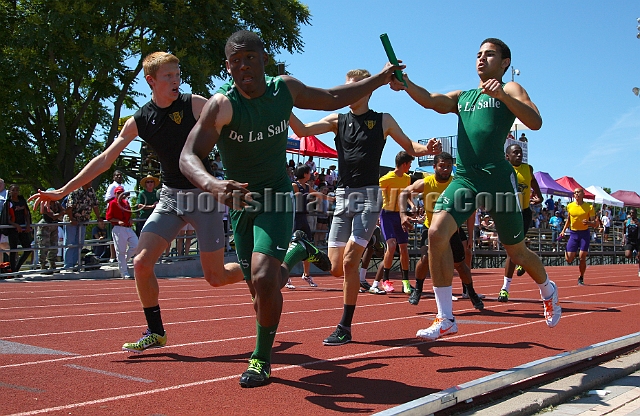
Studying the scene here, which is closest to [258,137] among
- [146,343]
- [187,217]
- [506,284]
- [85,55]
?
[187,217]

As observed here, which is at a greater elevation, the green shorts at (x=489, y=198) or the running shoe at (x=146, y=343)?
the green shorts at (x=489, y=198)

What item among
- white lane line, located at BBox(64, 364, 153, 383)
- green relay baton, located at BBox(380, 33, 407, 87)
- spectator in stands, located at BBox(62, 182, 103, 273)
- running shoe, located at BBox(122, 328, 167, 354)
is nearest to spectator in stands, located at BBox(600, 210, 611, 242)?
spectator in stands, located at BBox(62, 182, 103, 273)

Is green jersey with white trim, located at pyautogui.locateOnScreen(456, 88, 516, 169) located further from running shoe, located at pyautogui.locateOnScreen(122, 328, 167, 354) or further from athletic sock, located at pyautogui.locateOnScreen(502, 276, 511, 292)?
athletic sock, located at pyautogui.locateOnScreen(502, 276, 511, 292)

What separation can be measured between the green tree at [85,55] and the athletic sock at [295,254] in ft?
53.5

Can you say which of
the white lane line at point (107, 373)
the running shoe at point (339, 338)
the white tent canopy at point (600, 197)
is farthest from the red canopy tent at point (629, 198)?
the white lane line at point (107, 373)

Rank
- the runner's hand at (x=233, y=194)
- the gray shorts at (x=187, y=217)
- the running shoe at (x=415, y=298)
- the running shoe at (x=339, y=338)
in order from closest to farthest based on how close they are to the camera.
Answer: the runner's hand at (x=233, y=194) → the gray shorts at (x=187, y=217) → the running shoe at (x=339, y=338) → the running shoe at (x=415, y=298)

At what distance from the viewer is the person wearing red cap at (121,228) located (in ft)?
44.1

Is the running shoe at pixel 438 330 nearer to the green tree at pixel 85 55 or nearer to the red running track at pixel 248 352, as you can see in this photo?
the red running track at pixel 248 352

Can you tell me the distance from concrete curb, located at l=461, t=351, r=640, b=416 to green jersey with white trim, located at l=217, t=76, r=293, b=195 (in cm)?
183

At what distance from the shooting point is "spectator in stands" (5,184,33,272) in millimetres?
13117

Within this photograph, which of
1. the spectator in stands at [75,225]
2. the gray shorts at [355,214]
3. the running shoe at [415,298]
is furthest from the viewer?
the spectator in stands at [75,225]

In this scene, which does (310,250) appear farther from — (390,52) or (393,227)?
(393,227)

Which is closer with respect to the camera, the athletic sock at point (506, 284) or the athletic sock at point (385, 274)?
the athletic sock at point (506, 284)

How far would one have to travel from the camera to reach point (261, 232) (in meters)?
4.01
